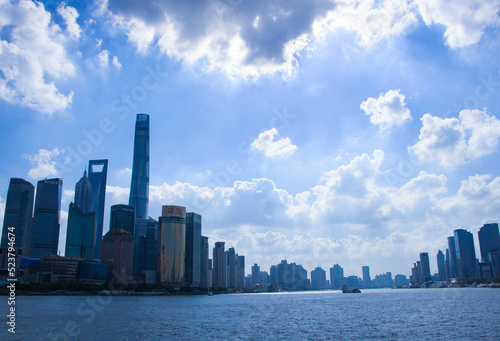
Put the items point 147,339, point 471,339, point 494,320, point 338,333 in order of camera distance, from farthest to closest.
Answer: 1. point 494,320
2. point 338,333
3. point 147,339
4. point 471,339

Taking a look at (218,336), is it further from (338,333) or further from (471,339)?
(471,339)

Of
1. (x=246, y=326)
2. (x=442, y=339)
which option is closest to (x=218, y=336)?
(x=246, y=326)

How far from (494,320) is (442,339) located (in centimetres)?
3186

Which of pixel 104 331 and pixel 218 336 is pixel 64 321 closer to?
pixel 104 331

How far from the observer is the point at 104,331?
81.9 meters

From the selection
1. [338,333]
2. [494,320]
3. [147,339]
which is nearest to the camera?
A: [147,339]

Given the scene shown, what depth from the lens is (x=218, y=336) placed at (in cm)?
7694

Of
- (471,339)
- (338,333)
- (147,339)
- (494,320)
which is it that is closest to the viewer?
(471,339)

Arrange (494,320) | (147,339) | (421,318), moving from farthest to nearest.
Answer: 1. (421,318)
2. (494,320)
3. (147,339)

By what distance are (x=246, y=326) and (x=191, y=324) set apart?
14.1 meters

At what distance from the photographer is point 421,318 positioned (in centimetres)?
10250

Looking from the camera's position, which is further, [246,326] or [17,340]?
[246,326]

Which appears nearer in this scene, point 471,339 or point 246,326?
point 471,339

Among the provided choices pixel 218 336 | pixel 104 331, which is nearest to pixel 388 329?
pixel 218 336
